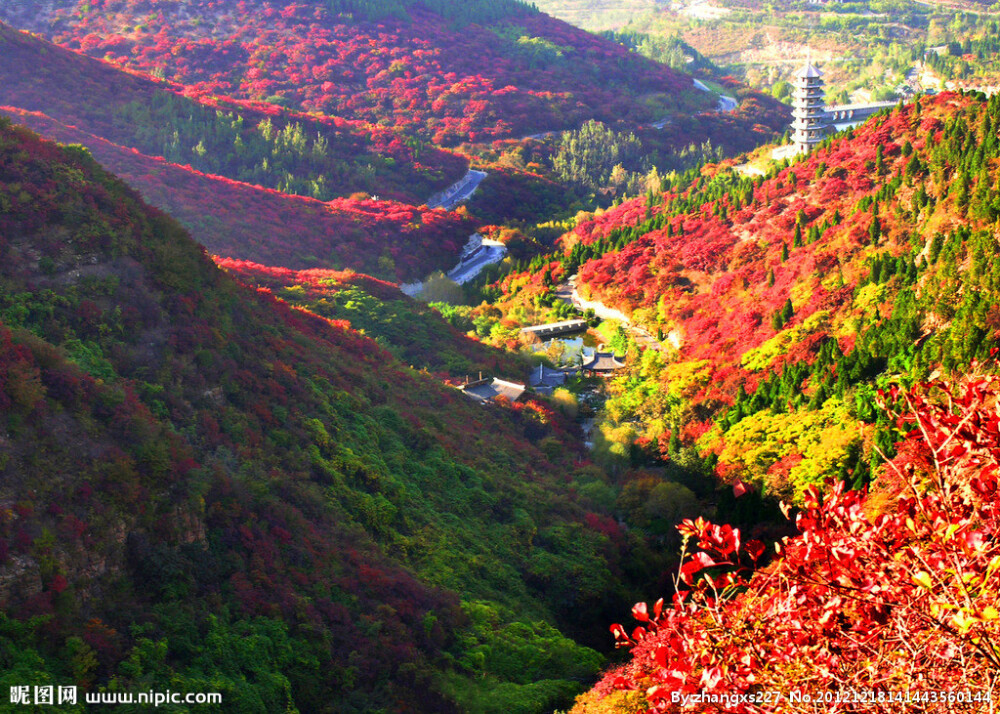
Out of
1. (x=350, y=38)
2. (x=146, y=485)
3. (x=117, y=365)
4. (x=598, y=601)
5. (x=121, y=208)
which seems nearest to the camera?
(x=146, y=485)

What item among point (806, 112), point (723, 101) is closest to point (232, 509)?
point (806, 112)

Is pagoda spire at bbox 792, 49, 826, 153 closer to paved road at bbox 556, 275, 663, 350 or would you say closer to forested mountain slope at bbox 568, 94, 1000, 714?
forested mountain slope at bbox 568, 94, 1000, 714

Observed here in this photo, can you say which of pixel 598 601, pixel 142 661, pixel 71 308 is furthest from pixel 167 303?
pixel 598 601

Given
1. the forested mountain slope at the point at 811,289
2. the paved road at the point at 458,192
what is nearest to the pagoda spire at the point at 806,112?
the forested mountain slope at the point at 811,289

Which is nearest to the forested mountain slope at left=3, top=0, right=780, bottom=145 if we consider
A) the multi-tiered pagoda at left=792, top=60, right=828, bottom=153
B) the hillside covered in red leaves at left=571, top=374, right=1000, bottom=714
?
the multi-tiered pagoda at left=792, top=60, right=828, bottom=153

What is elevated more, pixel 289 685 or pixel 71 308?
pixel 71 308

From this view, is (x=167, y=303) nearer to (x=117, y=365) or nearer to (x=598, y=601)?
(x=117, y=365)

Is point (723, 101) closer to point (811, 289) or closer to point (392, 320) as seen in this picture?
point (811, 289)
